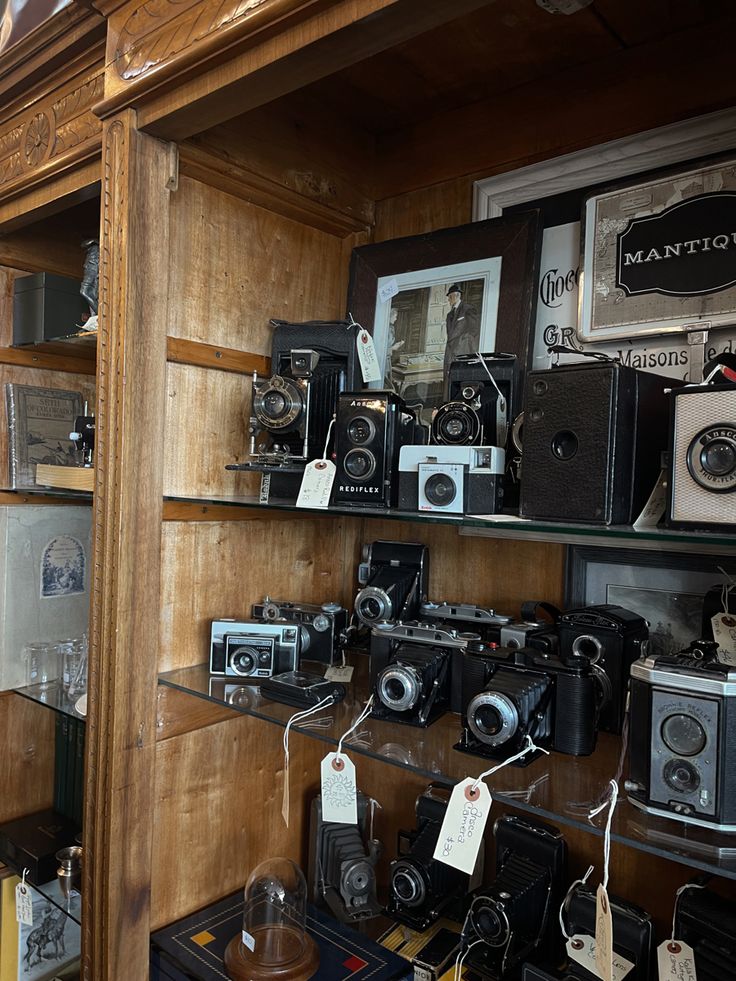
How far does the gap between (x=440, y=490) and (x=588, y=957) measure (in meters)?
0.73

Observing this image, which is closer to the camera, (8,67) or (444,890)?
(444,890)

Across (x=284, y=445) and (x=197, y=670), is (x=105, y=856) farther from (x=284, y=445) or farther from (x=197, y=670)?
(x=284, y=445)

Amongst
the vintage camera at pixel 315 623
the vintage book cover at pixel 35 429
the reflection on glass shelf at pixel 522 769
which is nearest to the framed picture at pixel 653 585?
the reflection on glass shelf at pixel 522 769

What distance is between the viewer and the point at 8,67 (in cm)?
159

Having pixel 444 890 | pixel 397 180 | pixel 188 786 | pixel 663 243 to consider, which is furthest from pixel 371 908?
pixel 397 180

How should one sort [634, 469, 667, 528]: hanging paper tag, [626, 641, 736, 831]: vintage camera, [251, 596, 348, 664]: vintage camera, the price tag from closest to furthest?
[626, 641, 736, 831]: vintage camera < [634, 469, 667, 528]: hanging paper tag < [251, 596, 348, 664]: vintage camera < the price tag

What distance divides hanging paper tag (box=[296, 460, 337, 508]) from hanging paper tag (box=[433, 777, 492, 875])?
1.68ft

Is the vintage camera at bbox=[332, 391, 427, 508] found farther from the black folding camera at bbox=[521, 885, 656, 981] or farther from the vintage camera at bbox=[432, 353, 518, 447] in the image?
the black folding camera at bbox=[521, 885, 656, 981]

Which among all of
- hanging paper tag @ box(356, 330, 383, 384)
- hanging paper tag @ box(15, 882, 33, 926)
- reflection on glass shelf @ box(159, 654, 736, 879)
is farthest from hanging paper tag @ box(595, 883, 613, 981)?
hanging paper tag @ box(15, 882, 33, 926)

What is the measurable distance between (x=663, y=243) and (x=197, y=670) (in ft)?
3.90

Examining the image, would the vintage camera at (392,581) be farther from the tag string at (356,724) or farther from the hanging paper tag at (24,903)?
the hanging paper tag at (24,903)

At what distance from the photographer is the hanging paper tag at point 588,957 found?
3.66ft

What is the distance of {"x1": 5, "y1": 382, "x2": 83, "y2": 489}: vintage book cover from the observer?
1892 mm

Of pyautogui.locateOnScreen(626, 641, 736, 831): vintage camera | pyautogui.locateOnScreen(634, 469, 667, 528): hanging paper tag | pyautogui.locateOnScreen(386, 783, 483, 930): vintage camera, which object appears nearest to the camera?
pyautogui.locateOnScreen(626, 641, 736, 831): vintage camera
